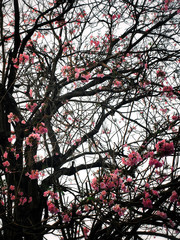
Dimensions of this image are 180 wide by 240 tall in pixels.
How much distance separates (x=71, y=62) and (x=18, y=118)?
4.73ft

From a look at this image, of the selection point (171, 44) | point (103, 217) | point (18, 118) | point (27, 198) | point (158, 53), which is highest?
point (171, 44)

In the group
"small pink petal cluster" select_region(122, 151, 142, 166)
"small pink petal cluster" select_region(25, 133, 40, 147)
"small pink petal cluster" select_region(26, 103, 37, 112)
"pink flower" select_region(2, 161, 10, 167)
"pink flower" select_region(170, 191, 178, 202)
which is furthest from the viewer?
"small pink petal cluster" select_region(26, 103, 37, 112)

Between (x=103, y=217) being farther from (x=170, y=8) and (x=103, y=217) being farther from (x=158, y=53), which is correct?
(x=170, y=8)

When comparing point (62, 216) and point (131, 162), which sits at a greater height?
point (131, 162)

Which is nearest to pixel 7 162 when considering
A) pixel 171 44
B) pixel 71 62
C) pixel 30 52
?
pixel 71 62

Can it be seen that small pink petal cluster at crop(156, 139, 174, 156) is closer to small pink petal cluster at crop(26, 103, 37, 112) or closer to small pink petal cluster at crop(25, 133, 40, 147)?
small pink petal cluster at crop(25, 133, 40, 147)

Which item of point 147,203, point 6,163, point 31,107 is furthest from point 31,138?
point 147,203

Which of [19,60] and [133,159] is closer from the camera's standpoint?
[133,159]

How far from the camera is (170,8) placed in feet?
12.8

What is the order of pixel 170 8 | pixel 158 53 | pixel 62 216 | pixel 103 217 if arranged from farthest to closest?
pixel 170 8 → pixel 158 53 → pixel 62 216 → pixel 103 217

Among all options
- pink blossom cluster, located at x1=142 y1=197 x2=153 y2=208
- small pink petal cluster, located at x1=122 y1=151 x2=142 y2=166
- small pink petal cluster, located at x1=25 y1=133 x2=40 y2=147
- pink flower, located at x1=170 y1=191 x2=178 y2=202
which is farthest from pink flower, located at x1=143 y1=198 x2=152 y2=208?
small pink petal cluster, located at x1=25 y1=133 x2=40 y2=147

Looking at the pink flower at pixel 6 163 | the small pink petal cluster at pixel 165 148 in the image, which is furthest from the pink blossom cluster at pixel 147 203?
the pink flower at pixel 6 163

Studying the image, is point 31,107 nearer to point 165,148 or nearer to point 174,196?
point 165,148

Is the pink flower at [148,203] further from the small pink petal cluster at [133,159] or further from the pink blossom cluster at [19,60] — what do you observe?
the pink blossom cluster at [19,60]
